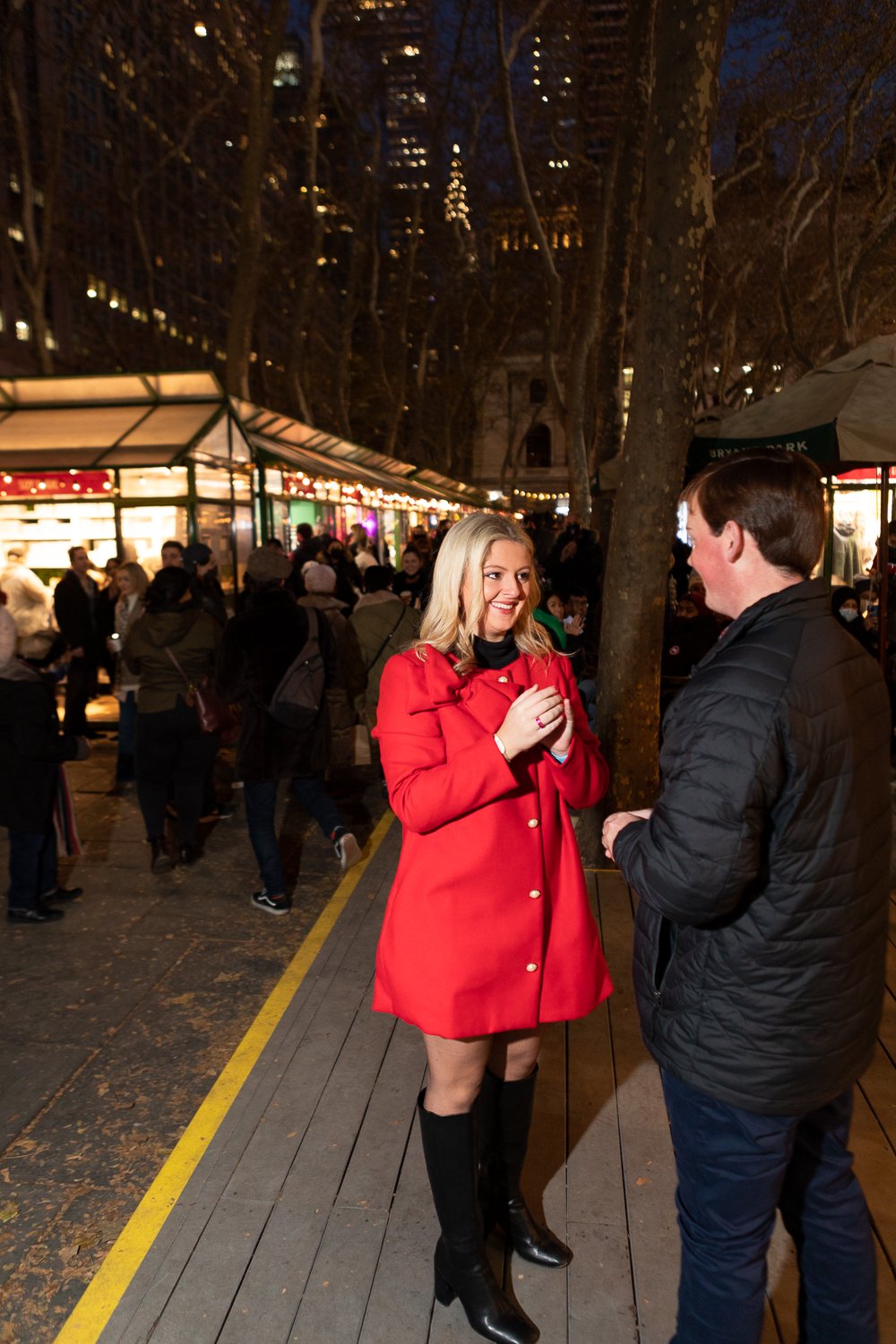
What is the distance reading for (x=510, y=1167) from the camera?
8.82 ft

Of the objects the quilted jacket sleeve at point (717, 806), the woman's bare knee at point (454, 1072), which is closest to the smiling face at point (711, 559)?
the quilted jacket sleeve at point (717, 806)

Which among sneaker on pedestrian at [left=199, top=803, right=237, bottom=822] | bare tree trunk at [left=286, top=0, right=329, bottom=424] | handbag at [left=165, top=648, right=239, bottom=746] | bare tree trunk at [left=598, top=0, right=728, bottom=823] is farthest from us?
bare tree trunk at [left=286, top=0, right=329, bottom=424]

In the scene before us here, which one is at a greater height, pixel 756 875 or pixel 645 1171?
pixel 756 875

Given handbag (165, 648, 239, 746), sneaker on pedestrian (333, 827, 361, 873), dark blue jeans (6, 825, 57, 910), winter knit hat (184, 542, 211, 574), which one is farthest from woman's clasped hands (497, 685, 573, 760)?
winter knit hat (184, 542, 211, 574)

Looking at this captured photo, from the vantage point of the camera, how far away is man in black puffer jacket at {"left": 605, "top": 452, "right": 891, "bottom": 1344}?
1813 millimetres

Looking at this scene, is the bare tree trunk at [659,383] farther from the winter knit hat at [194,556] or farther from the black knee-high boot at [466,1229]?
the winter knit hat at [194,556]

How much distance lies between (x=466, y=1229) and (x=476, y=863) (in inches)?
35.2

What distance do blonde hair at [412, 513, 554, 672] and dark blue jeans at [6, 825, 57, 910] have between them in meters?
3.61

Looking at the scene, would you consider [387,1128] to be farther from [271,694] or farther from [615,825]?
[271,694]

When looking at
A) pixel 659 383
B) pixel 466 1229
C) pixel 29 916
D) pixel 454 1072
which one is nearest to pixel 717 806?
pixel 454 1072

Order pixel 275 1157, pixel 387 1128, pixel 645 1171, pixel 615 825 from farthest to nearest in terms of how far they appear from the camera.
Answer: pixel 387 1128 → pixel 275 1157 → pixel 645 1171 → pixel 615 825

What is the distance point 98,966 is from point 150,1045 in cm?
86

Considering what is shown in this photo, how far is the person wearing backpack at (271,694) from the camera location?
5543 millimetres

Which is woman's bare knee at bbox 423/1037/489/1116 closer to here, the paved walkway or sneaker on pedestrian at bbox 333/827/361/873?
the paved walkway
